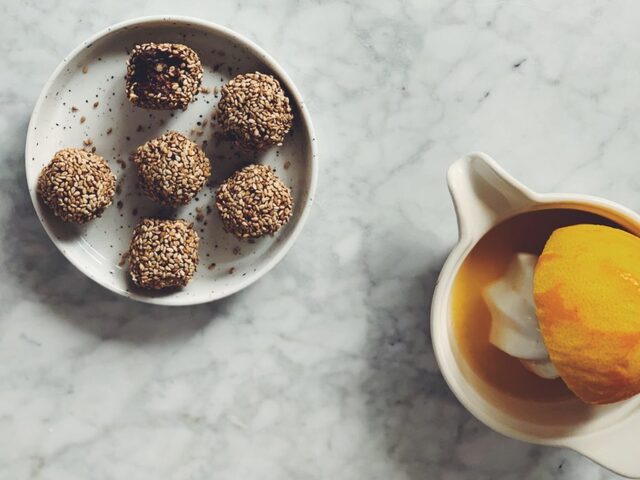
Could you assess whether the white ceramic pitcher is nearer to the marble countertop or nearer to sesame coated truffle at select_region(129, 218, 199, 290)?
the marble countertop

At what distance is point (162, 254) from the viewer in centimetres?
99

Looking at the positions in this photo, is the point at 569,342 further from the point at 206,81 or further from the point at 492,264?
the point at 206,81

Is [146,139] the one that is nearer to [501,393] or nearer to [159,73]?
[159,73]

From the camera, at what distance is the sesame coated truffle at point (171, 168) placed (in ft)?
3.22

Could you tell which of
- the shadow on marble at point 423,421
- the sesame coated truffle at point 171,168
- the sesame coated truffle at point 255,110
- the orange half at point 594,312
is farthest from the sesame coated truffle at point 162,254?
the orange half at point 594,312

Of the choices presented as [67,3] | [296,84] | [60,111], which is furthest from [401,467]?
[67,3]

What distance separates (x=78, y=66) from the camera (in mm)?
1021

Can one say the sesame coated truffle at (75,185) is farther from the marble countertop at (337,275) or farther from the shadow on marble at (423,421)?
the shadow on marble at (423,421)

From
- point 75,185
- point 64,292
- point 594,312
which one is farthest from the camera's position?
point 64,292

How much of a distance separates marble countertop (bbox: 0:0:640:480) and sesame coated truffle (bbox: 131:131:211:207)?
165 millimetres

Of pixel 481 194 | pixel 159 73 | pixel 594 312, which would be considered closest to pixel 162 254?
pixel 159 73

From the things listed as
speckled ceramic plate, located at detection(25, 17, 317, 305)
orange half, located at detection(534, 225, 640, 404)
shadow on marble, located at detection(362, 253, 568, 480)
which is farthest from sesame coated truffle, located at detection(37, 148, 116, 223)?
orange half, located at detection(534, 225, 640, 404)

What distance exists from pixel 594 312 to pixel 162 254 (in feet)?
1.58

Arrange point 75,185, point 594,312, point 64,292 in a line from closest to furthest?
point 594,312, point 75,185, point 64,292
